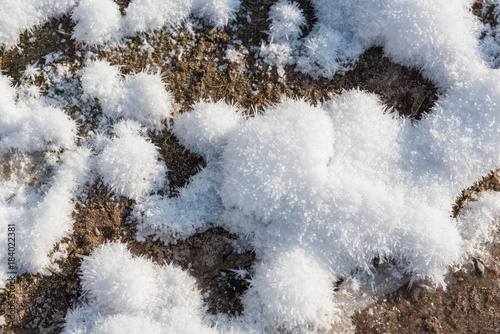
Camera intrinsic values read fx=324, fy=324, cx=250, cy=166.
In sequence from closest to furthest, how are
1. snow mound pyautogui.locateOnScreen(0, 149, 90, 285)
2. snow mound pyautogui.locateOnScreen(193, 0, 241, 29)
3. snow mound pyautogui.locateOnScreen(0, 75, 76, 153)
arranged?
snow mound pyautogui.locateOnScreen(0, 149, 90, 285) < snow mound pyautogui.locateOnScreen(0, 75, 76, 153) < snow mound pyautogui.locateOnScreen(193, 0, 241, 29)

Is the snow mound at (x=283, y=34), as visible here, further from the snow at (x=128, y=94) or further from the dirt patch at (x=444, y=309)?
the dirt patch at (x=444, y=309)

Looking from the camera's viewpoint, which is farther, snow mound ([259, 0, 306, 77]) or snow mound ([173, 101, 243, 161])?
snow mound ([259, 0, 306, 77])

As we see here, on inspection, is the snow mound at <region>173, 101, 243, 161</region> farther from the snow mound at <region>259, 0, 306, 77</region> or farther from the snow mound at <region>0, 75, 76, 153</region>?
the snow mound at <region>0, 75, 76, 153</region>

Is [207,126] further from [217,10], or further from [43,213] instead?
[43,213]

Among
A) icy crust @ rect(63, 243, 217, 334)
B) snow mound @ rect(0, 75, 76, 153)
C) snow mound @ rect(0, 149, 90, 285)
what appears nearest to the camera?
icy crust @ rect(63, 243, 217, 334)

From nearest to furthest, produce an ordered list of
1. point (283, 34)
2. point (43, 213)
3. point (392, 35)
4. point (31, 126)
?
point (43, 213) < point (31, 126) < point (392, 35) < point (283, 34)

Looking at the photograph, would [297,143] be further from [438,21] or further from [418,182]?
[438,21]

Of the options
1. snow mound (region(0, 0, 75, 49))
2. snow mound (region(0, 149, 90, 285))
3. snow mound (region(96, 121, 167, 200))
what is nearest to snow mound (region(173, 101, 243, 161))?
snow mound (region(96, 121, 167, 200))

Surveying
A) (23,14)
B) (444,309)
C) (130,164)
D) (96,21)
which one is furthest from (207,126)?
(444,309)
